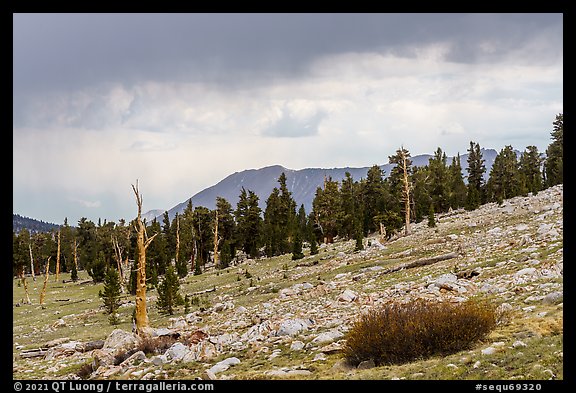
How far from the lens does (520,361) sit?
8.22m

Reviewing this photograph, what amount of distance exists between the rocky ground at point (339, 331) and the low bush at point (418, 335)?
321 millimetres

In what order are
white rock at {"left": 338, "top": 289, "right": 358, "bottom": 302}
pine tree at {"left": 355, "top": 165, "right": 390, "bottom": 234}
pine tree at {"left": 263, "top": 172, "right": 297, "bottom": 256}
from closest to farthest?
white rock at {"left": 338, "top": 289, "right": 358, "bottom": 302}
pine tree at {"left": 263, "top": 172, "right": 297, "bottom": 256}
pine tree at {"left": 355, "top": 165, "right": 390, "bottom": 234}

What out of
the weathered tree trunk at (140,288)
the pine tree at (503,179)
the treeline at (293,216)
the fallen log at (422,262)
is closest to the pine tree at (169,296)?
the weathered tree trunk at (140,288)

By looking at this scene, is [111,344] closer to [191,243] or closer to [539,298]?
[539,298]

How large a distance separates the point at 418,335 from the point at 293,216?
6488cm

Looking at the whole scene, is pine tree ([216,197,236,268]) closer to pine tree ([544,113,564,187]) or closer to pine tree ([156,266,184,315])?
pine tree ([156,266,184,315])

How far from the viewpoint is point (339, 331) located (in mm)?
13555

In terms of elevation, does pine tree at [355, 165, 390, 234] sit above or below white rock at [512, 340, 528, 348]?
above

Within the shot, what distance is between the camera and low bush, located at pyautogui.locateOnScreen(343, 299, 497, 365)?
33.3 feet

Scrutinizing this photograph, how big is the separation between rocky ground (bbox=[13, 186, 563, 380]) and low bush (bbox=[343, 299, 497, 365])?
0.32m

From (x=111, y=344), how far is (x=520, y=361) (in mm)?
14884

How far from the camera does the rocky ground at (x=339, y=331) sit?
360 inches

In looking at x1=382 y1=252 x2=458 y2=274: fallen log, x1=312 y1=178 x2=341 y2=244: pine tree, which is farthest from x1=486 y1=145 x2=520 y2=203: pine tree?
x1=382 y1=252 x2=458 y2=274: fallen log
